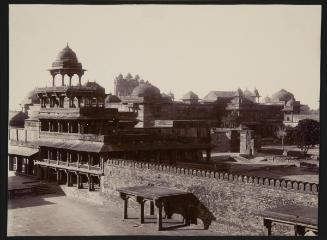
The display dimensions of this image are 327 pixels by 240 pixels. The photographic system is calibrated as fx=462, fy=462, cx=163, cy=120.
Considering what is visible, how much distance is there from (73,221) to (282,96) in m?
71.0

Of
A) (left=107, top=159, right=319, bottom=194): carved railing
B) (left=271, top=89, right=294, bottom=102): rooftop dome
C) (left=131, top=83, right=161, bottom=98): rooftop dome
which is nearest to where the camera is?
(left=107, top=159, right=319, bottom=194): carved railing

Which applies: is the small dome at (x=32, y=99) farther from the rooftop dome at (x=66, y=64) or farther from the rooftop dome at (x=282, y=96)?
the rooftop dome at (x=282, y=96)

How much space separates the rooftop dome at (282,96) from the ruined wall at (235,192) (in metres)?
65.3

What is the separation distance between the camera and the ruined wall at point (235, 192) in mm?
24484

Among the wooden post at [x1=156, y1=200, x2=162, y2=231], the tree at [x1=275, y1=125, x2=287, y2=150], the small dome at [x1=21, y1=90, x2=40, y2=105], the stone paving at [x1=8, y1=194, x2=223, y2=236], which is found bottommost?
the stone paving at [x1=8, y1=194, x2=223, y2=236]

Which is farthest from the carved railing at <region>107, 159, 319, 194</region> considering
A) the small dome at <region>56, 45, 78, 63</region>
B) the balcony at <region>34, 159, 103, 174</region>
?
the small dome at <region>56, 45, 78, 63</region>

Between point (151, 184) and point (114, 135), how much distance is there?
7635 millimetres

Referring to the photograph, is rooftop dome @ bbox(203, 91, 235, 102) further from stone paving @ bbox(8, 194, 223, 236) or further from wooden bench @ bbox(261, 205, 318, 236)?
wooden bench @ bbox(261, 205, 318, 236)

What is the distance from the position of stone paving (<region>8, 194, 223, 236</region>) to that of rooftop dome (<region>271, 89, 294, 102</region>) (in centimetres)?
6485

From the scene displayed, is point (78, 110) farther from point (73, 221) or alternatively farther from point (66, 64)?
point (73, 221)

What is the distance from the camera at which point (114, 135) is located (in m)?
38.1

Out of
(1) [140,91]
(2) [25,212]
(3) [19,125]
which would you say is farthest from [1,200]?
(1) [140,91]

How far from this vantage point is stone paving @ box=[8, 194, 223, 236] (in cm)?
2745

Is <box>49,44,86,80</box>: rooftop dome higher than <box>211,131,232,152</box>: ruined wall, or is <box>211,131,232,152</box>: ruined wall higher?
<box>49,44,86,80</box>: rooftop dome
